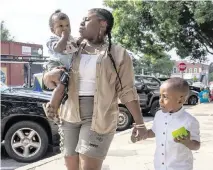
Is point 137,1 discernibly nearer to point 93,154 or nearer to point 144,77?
point 144,77

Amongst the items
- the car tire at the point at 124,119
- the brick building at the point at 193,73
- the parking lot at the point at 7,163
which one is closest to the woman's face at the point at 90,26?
the parking lot at the point at 7,163

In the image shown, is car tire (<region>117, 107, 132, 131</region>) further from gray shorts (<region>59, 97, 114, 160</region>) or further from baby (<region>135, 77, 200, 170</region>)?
baby (<region>135, 77, 200, 170</region>)

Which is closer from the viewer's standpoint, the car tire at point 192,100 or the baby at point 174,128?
the baby at point 174,128

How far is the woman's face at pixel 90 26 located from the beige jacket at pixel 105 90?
0.34ft

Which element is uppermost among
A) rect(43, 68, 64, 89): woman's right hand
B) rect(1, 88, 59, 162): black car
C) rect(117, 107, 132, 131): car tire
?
rect(43, 68, 64, 89): woman's right hand

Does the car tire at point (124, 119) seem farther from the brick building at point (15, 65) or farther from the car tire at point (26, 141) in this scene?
the brick building at point (15, 65)

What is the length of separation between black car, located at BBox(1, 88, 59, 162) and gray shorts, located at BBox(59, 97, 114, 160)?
3.10 metres

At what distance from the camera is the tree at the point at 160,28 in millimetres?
19484

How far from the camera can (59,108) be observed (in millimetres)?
3078

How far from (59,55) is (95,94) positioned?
16.8 inches

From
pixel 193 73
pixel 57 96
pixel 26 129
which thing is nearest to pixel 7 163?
pixel 26 129

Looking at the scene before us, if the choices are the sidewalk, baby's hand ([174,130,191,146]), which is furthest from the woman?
Result: the sidewalk

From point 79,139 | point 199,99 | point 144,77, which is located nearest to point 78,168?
point 79,139

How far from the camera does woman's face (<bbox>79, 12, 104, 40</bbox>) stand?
2971 mm
